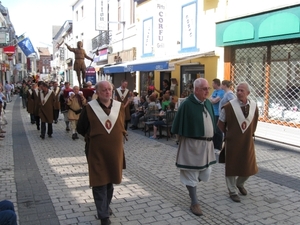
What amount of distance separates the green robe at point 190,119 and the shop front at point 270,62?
4835 millimetres

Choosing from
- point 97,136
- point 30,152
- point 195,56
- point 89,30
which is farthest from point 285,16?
point 89,30

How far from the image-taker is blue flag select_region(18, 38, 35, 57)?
23297 millimetres

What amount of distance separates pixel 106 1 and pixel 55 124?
31.6ft

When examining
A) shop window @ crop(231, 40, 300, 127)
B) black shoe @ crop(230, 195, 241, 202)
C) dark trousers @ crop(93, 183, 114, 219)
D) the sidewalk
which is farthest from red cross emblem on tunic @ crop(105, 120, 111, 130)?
shop window @ crop(231, 40, 300, 127)

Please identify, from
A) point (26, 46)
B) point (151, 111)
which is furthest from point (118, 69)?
point (26, 46)

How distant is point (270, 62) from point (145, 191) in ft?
19.3

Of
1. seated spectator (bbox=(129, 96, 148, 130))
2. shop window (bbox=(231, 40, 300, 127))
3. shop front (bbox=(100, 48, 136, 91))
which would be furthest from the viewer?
shop front (bbox=(100, 48, 136, 91))

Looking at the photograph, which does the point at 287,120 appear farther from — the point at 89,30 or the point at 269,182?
the point at 89,30

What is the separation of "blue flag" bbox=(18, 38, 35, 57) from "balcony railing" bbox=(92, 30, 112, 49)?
454 centimetres

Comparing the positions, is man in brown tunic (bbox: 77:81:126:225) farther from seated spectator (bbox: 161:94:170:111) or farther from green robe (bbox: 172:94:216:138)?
seated spectator (bbox: 161:94:170:111)

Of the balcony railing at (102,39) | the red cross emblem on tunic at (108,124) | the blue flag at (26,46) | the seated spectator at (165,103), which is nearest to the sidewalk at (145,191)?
the red cross emblem on tunic at (108,124)

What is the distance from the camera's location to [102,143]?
3816mm

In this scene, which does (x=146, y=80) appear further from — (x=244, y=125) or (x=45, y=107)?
(x=244, y=125)

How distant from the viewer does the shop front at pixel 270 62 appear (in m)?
8.27
